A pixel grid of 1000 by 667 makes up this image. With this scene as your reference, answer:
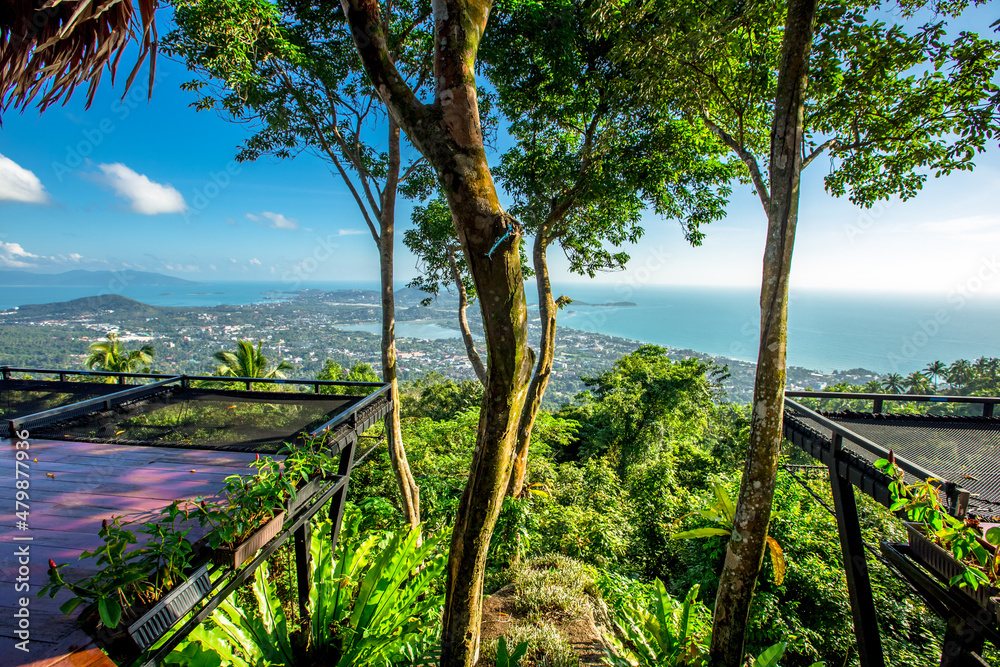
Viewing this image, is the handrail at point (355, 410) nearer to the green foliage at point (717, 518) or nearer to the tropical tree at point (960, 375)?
the green foliage at point (717, 518)

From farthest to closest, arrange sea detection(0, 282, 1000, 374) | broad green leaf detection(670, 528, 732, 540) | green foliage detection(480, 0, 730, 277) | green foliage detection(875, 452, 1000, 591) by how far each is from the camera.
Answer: sea detection(0, 282, 1000, 374) → broad green leaf detection(670, 528, 732, 540) → green foliage detection(480, 0, 730, 277) → green foliage detection(875, 452, 1000, 591)

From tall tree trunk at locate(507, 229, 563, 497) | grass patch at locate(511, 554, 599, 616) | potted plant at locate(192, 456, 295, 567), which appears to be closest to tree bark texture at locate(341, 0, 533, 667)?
potted plant at locate(192, 456, 295, 567)

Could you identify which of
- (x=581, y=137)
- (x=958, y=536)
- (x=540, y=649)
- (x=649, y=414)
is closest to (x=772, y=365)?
(x=958, y=536)

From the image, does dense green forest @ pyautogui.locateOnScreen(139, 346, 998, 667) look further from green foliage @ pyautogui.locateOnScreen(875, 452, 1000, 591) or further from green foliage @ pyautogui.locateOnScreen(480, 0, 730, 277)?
green foliage @ pyautogui.locateOnScreen(480, 0, 730, 277)

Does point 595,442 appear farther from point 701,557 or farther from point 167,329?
point 167,329

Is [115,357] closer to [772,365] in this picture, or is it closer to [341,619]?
[341,619]

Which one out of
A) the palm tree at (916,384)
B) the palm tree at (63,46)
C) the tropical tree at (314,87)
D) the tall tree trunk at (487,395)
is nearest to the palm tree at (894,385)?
the palm tree at (916,384)
